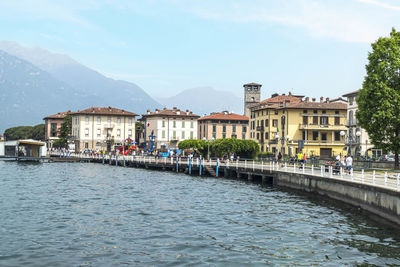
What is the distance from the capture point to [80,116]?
125000 millimetres

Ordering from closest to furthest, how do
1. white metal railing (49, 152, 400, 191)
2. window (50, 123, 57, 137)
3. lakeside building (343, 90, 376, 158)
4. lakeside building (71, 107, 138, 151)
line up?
white metal railing (49, 152, 400, 191) < lakeside building (343, 90, 376, 158) < lakeside building (71, 107, 138, 151) < window (50, 123, 57, 137)

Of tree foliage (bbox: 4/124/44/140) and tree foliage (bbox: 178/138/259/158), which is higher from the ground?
tree foliage (bbox: 4/124/44/140)

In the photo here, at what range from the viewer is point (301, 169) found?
4059 centimetres

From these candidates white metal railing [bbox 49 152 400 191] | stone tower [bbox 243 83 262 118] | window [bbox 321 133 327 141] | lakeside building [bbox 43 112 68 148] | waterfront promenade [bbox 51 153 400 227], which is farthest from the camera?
lakeside building [bbox 43 112 68 148]

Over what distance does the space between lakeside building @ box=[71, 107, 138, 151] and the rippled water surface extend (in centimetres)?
9011

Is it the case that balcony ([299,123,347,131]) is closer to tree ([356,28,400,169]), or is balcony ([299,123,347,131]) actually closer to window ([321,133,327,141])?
window ([321,133,327,141])

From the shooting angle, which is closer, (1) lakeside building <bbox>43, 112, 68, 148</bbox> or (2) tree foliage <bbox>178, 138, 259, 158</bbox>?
(2) tree foliage <bbox>178, 138, 259, 158</bbox>

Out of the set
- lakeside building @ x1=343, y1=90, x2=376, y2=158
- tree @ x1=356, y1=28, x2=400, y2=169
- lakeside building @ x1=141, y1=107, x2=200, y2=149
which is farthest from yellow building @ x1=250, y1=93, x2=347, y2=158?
tree @ x1=356, y1=28, x2=400, y2=169

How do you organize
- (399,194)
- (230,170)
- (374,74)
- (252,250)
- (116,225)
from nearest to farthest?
(252,250) < (399,194) < (116,225) < (374,74) < (230,170)

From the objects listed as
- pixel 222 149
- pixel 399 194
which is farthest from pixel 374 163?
pixel 222 149

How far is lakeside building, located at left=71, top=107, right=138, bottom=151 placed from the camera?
409 ft

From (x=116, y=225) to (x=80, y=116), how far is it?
345ft

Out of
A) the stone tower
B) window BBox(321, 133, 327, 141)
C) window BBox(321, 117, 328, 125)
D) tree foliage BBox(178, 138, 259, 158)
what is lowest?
tree foliage BBox(178, 138, 259, 158)

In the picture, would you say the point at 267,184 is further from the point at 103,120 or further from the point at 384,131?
the point at 103,120
